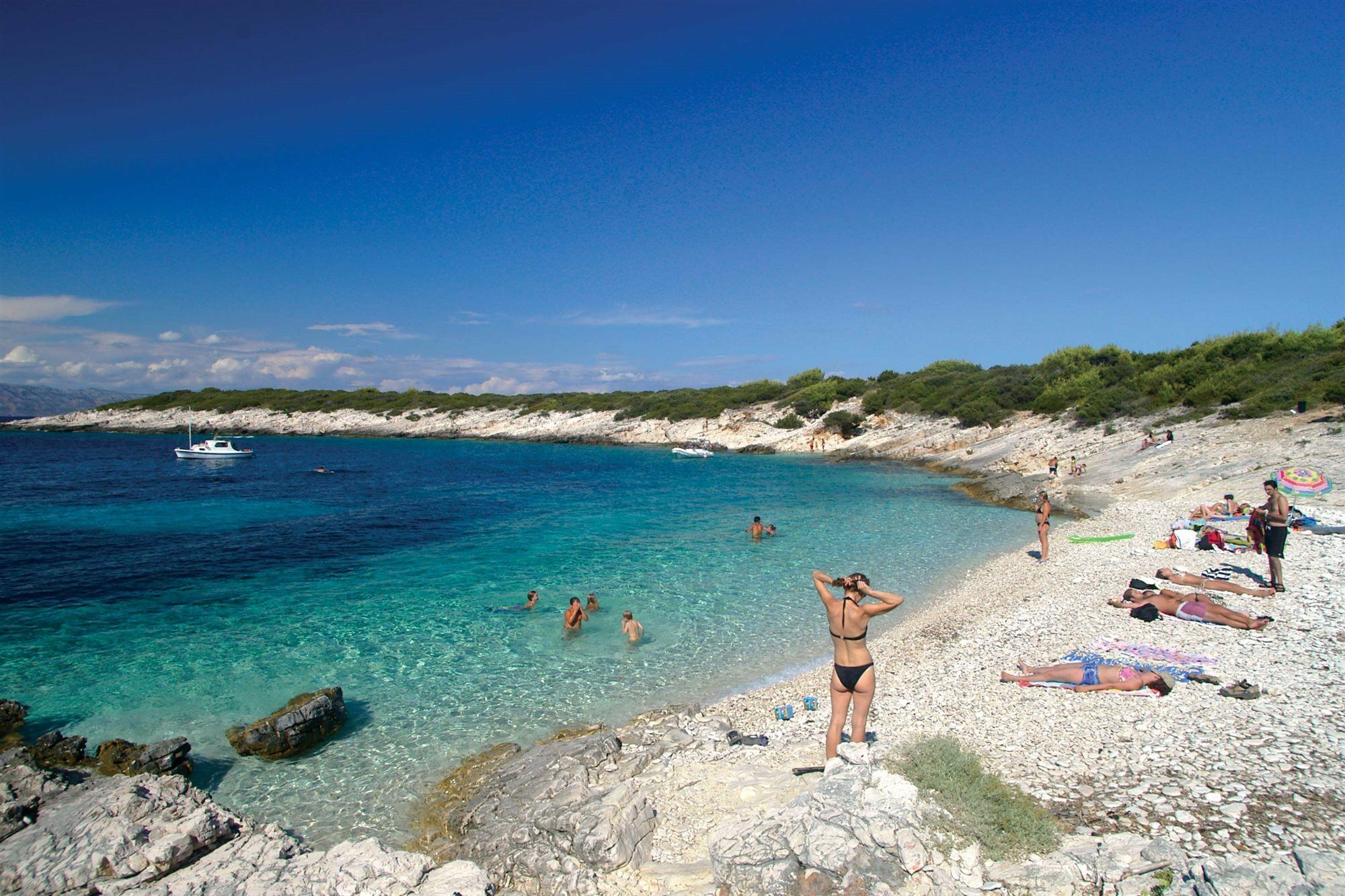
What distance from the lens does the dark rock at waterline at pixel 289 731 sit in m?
8.90

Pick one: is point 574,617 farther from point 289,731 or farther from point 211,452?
point 211,452

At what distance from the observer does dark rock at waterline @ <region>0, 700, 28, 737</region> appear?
9531 mm

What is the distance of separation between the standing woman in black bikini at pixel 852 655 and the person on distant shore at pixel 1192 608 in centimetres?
786

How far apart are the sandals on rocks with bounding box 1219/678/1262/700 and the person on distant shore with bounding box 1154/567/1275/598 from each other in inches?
211

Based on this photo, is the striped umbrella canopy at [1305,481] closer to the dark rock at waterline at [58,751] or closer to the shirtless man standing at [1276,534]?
the shirtless man standing at [1276,534]

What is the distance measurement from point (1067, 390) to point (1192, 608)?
43.7 metres

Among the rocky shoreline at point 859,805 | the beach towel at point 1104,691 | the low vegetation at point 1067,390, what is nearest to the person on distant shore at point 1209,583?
the rocky shoreline at point 859,805

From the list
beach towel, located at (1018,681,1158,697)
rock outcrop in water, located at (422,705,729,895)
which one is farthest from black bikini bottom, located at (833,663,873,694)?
beach towel, located at (1018,681,1158,697)

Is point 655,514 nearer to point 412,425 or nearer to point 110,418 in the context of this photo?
point 412,425

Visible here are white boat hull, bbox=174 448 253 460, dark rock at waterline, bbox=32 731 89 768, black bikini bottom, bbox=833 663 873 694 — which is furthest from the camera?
white boat hull, bbox=174 448 253 460

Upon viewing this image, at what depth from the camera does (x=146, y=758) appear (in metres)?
8.33

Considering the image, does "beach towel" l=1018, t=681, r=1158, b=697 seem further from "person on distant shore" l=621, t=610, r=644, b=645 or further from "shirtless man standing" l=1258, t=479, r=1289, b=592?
"person on distant shore" l=621, t=610, r=644, b=645

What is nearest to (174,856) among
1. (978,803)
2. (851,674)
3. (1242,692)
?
(851,674)

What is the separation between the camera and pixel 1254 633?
1026cm
